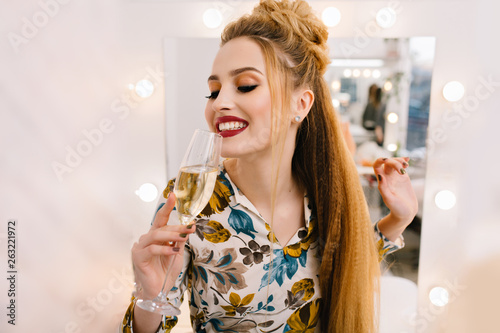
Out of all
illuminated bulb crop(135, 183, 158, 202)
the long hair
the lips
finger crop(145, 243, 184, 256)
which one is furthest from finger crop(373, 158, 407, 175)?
illuminated bulb crop(135, 183, 158, 202)

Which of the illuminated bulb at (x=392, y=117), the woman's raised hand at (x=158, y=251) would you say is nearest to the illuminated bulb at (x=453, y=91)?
the illuminated bulb at (x=392, y=117)

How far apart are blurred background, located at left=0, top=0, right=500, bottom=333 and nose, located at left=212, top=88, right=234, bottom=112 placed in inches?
30.6

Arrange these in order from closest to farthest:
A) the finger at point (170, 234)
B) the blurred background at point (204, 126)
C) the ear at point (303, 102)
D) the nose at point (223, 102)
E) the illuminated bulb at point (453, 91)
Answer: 1. the finger at point (170, 234)
2. the nose at point (223, 102)
3. the ear at point (303, 102)
4. the blurred background at point (204, 126)
5. the illuminated bulb at point (453, 91)

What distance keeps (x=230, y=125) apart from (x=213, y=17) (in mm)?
870

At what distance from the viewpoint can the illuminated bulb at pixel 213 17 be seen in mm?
1611

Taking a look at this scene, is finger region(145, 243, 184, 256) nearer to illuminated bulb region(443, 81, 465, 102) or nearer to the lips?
the lips

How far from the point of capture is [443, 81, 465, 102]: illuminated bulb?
159 cm

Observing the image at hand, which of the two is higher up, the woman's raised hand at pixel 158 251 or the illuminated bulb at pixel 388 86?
the illuminated bulb at pixel 388 86

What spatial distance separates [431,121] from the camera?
1627mm

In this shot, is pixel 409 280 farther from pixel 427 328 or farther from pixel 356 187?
pixel 356 187

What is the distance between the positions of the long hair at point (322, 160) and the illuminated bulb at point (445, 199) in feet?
2.44

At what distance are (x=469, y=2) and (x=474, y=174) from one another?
2.35 feet

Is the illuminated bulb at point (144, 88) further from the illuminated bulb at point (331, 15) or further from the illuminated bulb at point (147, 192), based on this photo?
the illuminated bulb at point (331, 15)

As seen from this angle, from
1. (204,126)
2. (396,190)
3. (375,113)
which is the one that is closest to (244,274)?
(396,190)
